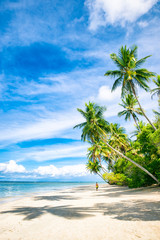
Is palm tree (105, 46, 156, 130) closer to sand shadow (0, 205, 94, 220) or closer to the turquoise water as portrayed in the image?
sand shadow (0, 205, 94, 220)

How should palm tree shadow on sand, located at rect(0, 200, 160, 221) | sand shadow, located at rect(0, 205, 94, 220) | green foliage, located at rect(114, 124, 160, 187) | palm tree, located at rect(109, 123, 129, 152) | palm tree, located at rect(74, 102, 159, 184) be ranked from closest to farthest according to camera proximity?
palm tree shadow on sand, located at rect(0, 200, 160, 221) < sand shadow, located at rect(0, 205, 94, 220) < green foliage, located at rect(114, 124, 160, 187) < palm tree, located at rect(74, 102, 159, 184) < palm tree, located at rect(109, 123, 129, 152)

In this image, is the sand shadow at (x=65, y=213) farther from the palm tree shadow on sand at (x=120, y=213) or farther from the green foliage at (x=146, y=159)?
the green foliage at (x=146, y=159)

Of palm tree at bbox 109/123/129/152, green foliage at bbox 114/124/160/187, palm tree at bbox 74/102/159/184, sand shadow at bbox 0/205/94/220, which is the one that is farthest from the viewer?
palm tree at bbox 109/123/129/152


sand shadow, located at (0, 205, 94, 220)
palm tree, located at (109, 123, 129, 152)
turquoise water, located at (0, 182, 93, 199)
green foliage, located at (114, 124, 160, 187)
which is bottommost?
turquoise water, located at (0, 182, 93, 199)

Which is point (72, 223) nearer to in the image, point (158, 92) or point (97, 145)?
point (158, 92)

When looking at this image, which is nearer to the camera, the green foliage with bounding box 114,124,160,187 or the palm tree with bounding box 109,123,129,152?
the green foliage with bounding box 114,124,160,187

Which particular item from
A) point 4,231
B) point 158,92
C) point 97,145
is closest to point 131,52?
point 158,92

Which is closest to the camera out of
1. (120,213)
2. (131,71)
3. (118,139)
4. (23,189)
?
(120,213)

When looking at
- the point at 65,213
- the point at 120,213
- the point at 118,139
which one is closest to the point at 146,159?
the point at 120,213

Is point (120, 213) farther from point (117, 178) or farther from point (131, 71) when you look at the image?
point (117, 178)

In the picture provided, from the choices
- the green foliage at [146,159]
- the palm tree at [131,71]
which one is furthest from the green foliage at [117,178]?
the palm tree at [131,71]

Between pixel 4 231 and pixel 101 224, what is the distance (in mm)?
3448

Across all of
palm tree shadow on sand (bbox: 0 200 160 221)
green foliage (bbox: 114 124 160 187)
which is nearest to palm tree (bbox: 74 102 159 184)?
green foliage (bbox: 114 124 160 187)

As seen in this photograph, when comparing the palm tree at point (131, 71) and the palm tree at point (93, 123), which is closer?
the palm tree at point (131, 71)
